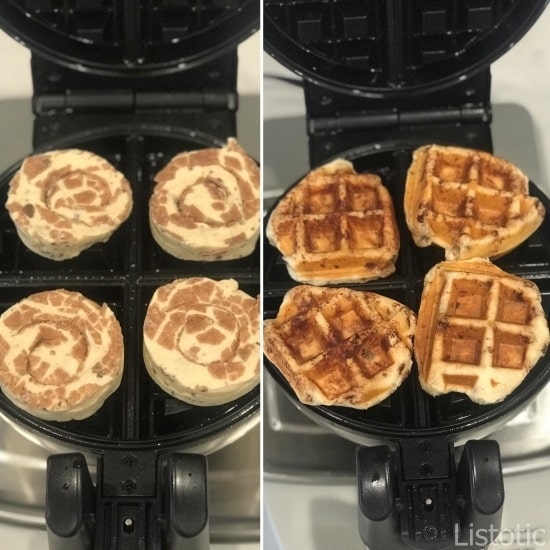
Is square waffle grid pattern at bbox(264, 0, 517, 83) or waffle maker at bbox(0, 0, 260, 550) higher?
square waffle grid pattern at bbox(264, 0, 517, 83)

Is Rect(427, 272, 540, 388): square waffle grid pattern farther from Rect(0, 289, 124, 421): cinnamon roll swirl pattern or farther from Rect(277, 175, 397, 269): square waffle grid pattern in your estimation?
Rect(0, 289, 124, 421): cinnamon roll swirl pattern

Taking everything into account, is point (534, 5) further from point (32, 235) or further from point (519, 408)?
point (32, 235)

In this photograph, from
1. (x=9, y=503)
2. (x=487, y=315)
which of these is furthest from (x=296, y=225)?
(x=9, y=503)

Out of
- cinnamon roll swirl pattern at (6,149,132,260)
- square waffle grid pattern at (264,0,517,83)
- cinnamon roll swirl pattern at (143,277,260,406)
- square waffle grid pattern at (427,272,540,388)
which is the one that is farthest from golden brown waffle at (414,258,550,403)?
cinnamon roll swirl pattern at (6,149,132,260)

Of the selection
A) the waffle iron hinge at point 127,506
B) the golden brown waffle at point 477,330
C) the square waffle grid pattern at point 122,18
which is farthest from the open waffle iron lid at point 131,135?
the golden brown waffle at point 477,330

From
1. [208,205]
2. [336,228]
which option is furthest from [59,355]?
[336,228]

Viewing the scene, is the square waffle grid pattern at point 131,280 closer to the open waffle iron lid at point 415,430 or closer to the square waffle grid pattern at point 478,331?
the open waffle iron lid at point 415,430
